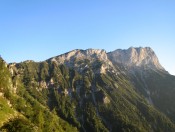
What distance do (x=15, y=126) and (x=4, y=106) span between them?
107 ft

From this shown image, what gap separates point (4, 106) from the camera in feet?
603

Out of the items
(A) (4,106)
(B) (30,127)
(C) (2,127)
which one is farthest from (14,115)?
(C) (2,127)

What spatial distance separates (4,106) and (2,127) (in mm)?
38352

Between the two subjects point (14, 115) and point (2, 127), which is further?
point (14, 115)

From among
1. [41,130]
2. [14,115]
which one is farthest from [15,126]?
[41,130]

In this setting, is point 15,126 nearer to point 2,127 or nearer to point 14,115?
point 2,127

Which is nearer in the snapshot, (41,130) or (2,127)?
(2,127)

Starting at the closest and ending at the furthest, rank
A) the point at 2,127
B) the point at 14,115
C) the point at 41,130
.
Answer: the point at 2,127, the point at 14,115, the point at 41,130

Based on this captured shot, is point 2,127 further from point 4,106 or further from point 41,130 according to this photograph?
point 41,130

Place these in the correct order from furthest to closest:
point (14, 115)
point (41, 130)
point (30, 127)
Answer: point (41, 130) → point (14, 115) → point (30, 127)

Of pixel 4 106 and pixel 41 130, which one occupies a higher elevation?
pixel 4 106

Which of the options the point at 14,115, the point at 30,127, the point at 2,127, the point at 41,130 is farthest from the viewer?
the point at 41,130

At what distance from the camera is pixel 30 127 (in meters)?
166

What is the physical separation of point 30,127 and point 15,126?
12766 mm
